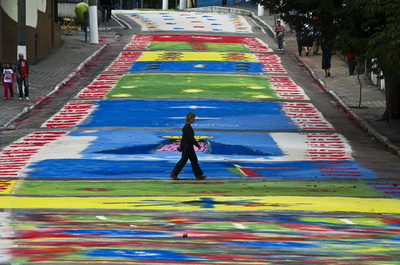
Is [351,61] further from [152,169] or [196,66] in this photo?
Answer: [196,66]

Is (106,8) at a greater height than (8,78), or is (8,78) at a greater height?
(106,8)

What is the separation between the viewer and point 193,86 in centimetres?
3769

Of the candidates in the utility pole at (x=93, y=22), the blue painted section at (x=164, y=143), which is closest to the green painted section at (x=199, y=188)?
the blue painted section at (x=164, y=143)

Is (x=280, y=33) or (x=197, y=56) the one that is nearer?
(x=197, y=56)

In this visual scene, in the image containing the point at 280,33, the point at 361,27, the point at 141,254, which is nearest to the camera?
the point at 141,254

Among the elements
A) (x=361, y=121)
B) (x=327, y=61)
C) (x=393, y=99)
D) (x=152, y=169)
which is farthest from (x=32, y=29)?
(x=152, y=169)

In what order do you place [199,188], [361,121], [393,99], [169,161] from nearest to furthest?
[199,188], [169,161], [393,99], [361,121]

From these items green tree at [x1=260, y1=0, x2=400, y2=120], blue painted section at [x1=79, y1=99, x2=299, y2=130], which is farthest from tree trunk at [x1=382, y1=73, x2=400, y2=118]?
blue painted section at [x1=79, y1=99, x2=299, y2=130]

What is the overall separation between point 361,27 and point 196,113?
803 centimetres

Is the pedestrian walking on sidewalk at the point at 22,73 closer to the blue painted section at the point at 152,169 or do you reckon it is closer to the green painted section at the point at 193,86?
the green painted section at the point at 193,86

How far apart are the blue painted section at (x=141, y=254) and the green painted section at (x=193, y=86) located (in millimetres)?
23763

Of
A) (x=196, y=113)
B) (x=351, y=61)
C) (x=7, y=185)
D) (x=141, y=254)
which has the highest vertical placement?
(x=351, y=61)

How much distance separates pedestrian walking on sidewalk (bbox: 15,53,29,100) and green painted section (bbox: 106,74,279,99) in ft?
12.9

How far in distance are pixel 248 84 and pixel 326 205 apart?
73.5 feet
